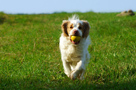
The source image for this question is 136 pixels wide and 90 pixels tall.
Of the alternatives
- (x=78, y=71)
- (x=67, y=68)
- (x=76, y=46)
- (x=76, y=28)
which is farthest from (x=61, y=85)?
(x=76, y=28)

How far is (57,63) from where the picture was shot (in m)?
6.27

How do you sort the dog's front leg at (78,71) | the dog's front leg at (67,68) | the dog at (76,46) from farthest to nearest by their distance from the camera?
the dog's front leg at (67,68), the dog at (76,46), the dog's front leg at (78,71)

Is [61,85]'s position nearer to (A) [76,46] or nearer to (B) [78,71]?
(B) [78,71]

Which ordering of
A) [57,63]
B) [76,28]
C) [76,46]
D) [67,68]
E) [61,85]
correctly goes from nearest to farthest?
[61,85] < [76,28] < [76,46] < [67,68] < [57,63]

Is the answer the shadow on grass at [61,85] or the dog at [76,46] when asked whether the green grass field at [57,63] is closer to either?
the shadow on grass at [61,85]

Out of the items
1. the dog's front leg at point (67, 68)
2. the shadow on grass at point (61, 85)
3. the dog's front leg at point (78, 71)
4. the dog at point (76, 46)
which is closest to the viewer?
the shadow on grass at point (61, 85)

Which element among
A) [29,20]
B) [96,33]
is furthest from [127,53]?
[29,20]

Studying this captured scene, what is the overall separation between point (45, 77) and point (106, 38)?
489 cm

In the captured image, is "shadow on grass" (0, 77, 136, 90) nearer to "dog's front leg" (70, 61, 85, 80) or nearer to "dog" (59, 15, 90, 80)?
"dog's front leg" (70, 61, 85, 80)

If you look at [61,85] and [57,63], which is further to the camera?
[57,63]

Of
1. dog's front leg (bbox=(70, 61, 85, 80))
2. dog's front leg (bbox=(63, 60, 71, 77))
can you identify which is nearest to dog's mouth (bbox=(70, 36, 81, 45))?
dog's front leg (bbox=(70, 61, 85, 80))

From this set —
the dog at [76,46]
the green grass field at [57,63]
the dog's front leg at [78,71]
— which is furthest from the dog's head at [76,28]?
the green grass field at [57,63]

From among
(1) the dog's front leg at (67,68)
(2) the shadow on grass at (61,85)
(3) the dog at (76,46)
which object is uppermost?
(3) the dog at (76,46)

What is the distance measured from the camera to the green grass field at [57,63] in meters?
4.52
